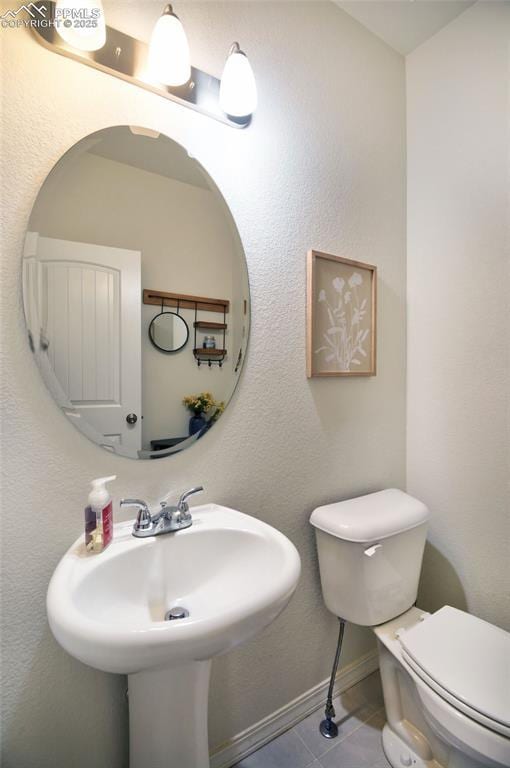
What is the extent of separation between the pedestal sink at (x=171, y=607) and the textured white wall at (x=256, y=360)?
13cm

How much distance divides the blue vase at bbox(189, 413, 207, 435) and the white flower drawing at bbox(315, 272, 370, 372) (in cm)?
49

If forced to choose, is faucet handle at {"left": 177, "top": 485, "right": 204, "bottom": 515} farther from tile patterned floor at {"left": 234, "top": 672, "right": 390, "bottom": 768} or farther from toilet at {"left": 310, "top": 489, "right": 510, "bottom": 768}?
tile patterned floor at {"left": 234, "top": 672, "right": 390, "bottom": 768}

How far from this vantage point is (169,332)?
956 millimetres

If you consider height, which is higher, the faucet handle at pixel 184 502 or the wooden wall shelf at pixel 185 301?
the wooden wall shelf at pixel 185 301

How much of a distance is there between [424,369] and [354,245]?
1.98 feet

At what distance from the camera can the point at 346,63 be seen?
1.32 meters

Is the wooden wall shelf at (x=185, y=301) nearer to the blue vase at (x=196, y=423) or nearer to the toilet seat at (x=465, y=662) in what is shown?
the blue vase at (x=196, y=423)

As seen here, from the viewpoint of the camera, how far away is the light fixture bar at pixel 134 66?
77 cm

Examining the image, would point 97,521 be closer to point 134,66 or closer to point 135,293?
point 135,293

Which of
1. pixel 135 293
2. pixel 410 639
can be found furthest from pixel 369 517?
pixel 135 293

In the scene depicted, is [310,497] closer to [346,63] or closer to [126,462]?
[126,462]

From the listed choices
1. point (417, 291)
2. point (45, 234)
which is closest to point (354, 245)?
point (417, 291)

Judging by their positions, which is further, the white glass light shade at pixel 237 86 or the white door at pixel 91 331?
the white glass light shade at pixel 237 86

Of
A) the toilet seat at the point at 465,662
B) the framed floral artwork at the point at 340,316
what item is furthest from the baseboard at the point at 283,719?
the framed floral artwork at the point at 340,316
